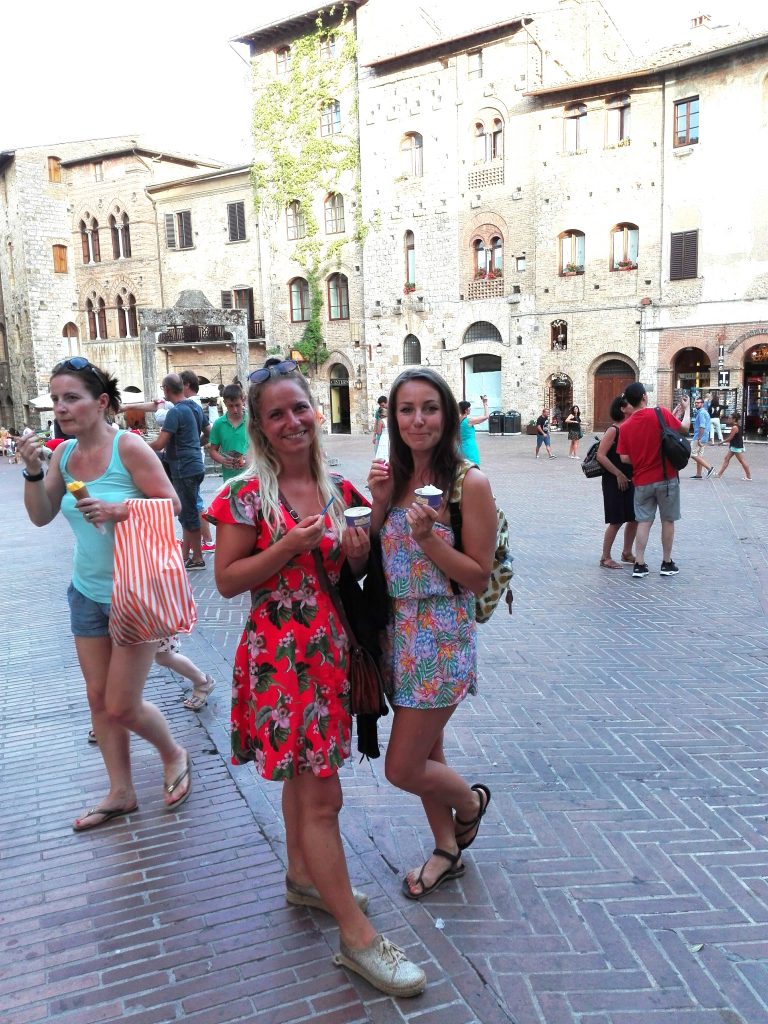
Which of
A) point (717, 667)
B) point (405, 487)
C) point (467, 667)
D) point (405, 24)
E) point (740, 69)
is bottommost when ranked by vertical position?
point (717, 667)

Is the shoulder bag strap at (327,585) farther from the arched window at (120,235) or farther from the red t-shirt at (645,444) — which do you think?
the arched window at (120,235)

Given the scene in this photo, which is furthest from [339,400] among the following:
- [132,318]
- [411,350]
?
[132,318]

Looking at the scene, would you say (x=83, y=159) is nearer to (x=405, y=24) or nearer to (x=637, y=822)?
(x=405, y=24)

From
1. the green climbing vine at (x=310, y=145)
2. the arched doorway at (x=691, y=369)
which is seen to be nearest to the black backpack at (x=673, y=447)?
the arched doorway at (x=691, y=369)

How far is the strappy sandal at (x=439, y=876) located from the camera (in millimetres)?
2971

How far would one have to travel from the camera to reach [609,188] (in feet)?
92.8

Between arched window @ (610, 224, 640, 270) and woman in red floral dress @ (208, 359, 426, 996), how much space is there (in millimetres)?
28418

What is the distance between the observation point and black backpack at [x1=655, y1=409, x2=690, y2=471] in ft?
24.2

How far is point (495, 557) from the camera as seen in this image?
277 cm

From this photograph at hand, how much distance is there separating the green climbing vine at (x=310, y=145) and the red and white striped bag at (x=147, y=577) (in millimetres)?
32282

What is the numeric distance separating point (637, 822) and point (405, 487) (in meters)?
1.90

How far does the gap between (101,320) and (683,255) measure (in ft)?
91.1

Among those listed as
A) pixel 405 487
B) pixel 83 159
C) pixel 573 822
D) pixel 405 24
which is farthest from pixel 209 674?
pixel 83 159

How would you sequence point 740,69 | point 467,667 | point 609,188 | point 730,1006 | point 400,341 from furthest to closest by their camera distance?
point 400,341 < point 609,188 < point 740,69 < point 467,667 < point 730,1006
